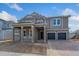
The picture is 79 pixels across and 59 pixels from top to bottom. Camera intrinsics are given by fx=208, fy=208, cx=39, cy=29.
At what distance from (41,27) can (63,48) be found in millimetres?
1278

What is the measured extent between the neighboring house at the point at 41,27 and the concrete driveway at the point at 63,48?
248 mm

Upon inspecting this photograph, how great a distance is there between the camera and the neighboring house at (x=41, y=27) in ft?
28.6

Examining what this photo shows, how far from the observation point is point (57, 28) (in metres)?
8.85

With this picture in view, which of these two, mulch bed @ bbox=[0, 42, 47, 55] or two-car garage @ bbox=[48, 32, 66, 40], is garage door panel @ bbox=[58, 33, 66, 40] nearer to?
two-car garage @ bbox=[48, 32, 66, 40]

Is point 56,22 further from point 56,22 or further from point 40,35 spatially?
point 40,35

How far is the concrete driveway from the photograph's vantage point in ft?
26.2

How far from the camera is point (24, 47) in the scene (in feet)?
28.1

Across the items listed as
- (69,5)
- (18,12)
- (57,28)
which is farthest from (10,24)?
(69,5)

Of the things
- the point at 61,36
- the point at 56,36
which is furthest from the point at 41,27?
the point at 61,36

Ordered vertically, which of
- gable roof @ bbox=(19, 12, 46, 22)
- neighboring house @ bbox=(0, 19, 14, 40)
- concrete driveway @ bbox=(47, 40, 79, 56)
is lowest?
concrete driveway @ bbox=(47, 40, 79, 56)

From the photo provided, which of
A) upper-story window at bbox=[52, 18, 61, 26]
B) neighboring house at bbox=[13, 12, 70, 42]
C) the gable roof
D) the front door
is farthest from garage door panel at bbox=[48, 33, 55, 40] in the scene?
the gable roof

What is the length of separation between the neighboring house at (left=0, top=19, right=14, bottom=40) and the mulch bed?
330 millimetres

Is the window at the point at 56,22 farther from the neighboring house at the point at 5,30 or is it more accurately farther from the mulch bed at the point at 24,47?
the neighboring house at the point at 5,30

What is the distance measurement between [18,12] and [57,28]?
178 cm
